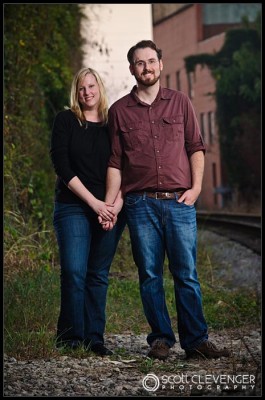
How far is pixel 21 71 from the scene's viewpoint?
45.0 ft

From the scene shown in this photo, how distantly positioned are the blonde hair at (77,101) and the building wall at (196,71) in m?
31.6

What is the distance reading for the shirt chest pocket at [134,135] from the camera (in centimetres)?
671

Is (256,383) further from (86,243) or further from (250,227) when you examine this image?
(250,227)

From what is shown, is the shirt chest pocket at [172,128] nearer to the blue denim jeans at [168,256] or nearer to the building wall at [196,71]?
the blue denim jeans at [168,256]

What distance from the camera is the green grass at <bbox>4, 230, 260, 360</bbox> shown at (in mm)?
7337

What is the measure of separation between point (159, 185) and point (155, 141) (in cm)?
28

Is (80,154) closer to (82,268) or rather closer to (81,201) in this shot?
(81,201)

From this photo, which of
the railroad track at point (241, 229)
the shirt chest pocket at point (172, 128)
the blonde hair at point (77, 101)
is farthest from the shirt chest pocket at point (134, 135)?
the railroad track at point (241, 229)

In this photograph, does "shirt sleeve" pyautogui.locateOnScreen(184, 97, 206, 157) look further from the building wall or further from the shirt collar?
the building wall

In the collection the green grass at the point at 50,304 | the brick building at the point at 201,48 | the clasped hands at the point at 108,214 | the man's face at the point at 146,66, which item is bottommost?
the green grass at the point at 50,304

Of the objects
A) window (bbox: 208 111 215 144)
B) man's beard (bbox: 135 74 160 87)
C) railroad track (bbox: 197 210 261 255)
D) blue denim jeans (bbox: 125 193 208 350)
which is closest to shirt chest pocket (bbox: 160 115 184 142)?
man's beard (bbox: 135 74 160 87)

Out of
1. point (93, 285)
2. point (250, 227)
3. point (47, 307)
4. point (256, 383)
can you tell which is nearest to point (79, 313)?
point (93, 285)

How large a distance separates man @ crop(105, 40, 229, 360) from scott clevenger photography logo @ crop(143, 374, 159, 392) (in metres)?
0.72

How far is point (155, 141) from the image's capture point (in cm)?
668
